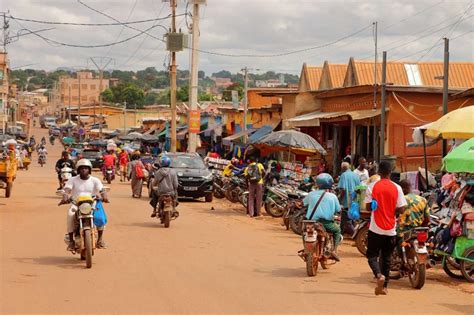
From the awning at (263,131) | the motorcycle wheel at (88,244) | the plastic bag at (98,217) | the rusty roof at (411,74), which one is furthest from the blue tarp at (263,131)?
the motorcycle wheel at (88,244)

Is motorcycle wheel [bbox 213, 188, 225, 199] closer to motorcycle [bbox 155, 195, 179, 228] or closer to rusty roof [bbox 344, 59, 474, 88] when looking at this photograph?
rusty roof [bbox 344, 59, 474, 88]

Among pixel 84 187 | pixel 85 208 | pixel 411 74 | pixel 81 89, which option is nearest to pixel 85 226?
pixel 85 208

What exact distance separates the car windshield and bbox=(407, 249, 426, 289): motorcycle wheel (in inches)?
709

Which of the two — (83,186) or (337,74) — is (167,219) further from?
(337,74)

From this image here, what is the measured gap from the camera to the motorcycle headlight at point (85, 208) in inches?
492

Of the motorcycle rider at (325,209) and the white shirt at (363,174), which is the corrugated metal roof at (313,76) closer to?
the white shirt at (363,174)

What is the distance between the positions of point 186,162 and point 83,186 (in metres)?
16.1

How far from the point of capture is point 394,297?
1061 centimetres

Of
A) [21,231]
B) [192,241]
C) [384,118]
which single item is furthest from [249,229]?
[384,118]

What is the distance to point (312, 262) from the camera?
12172 millimetres

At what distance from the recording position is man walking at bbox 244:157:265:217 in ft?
75.7

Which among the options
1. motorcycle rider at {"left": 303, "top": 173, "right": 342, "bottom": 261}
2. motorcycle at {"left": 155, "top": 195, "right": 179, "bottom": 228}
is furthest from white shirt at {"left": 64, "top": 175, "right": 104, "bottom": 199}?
motorcycle at {"left": 155, "top": 195, "right": 179, "bottom": 228}

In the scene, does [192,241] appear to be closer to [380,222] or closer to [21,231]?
[21,231]

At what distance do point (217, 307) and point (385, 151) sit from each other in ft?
63.8
